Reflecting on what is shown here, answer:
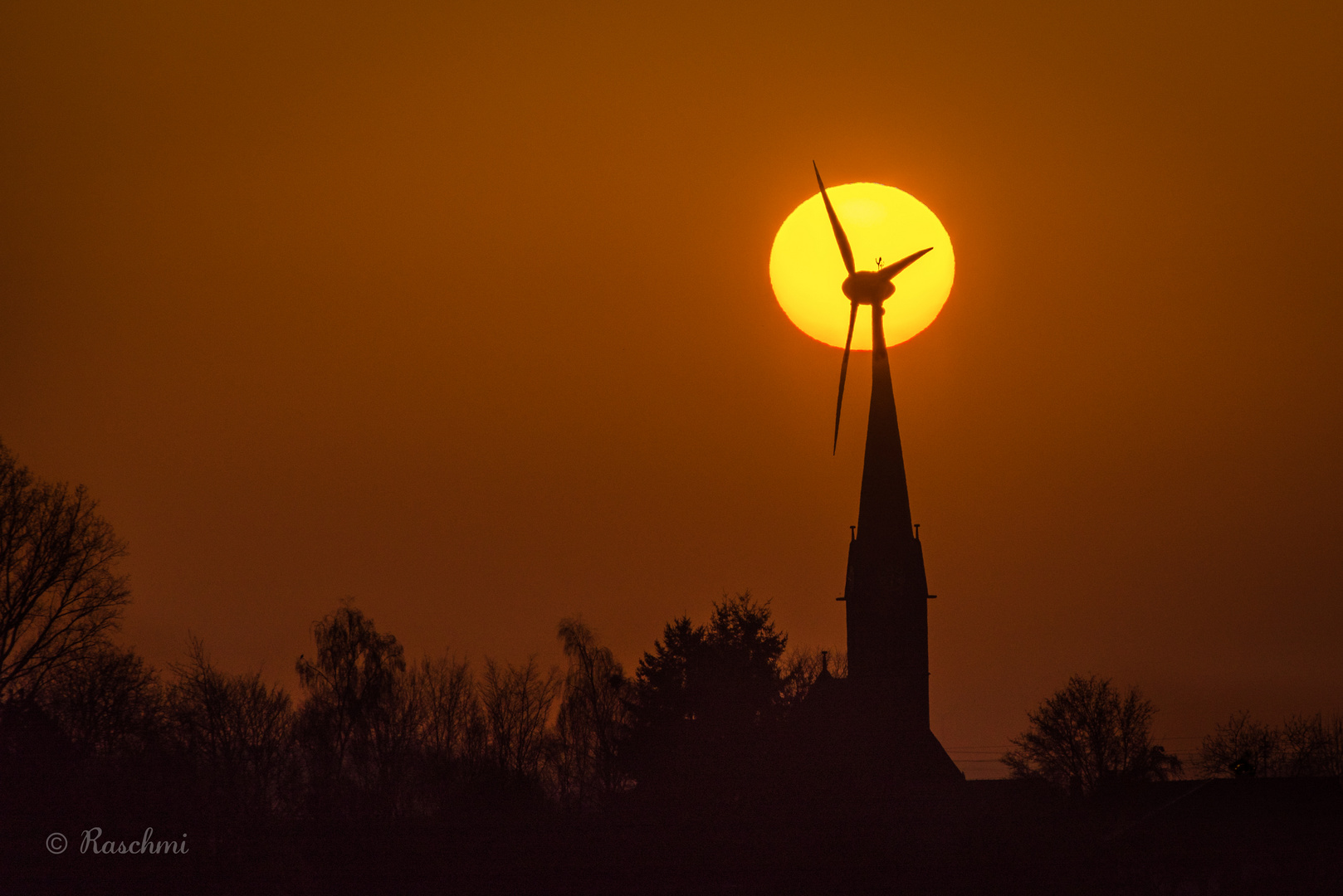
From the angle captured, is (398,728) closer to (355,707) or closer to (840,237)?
(355,707)

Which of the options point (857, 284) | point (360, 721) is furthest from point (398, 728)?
point (857, 284)

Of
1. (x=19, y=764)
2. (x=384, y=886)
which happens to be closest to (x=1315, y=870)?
(x=384, y=886)

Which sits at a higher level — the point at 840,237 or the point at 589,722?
the point at 840,237

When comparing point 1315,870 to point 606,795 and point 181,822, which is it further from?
point 181,822

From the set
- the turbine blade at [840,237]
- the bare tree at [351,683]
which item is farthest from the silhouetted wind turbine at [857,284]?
the bare tree at [351,683]

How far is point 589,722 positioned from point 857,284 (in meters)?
29.0

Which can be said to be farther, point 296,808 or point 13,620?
point 296,808

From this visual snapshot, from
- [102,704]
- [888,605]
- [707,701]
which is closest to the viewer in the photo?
[102,704]

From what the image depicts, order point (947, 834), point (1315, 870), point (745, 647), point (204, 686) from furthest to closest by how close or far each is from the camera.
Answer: point (745, 647), point (204, 686), point (1315, 870), point (947, 834)

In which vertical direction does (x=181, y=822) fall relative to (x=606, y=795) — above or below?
below

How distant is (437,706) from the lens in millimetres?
65438

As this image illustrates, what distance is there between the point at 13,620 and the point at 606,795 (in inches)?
1063

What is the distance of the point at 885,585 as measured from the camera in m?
69.2

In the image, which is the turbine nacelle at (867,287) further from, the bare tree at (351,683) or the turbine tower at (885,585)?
the bare tree at (351,683)
